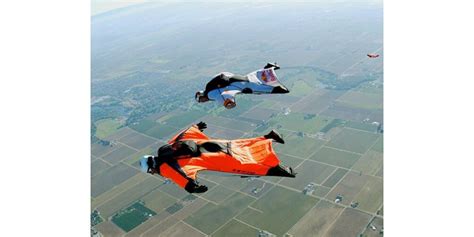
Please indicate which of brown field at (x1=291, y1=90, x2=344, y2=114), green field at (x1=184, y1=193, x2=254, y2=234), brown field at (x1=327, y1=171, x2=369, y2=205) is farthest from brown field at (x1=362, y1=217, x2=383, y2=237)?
brown field at (x1=291, y1=90, x2=344, y2=114)

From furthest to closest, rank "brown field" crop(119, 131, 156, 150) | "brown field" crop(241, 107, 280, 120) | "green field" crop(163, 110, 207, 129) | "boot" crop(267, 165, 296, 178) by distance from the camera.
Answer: "brown field" crop(241, 107, 280, 120) → "brown field" crop(119, 131, 156, 150) → "green field" crop(163, 110, 207, 129) → "boot" crop(267, 165, 296, 178)

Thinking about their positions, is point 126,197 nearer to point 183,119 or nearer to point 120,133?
point 183,119

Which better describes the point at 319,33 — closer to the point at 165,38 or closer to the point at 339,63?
the point at 339,63

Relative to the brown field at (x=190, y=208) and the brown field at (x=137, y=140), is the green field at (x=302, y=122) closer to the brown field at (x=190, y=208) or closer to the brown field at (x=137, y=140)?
the brown field at (x=190, y=208)

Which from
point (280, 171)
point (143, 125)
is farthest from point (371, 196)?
point (143, 125)

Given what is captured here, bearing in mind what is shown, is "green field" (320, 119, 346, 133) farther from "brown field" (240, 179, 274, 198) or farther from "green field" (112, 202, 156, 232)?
"green field" (112, 202, 156, 232)

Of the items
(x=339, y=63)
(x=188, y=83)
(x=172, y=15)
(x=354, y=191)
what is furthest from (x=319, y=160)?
(x=172, y=15)
